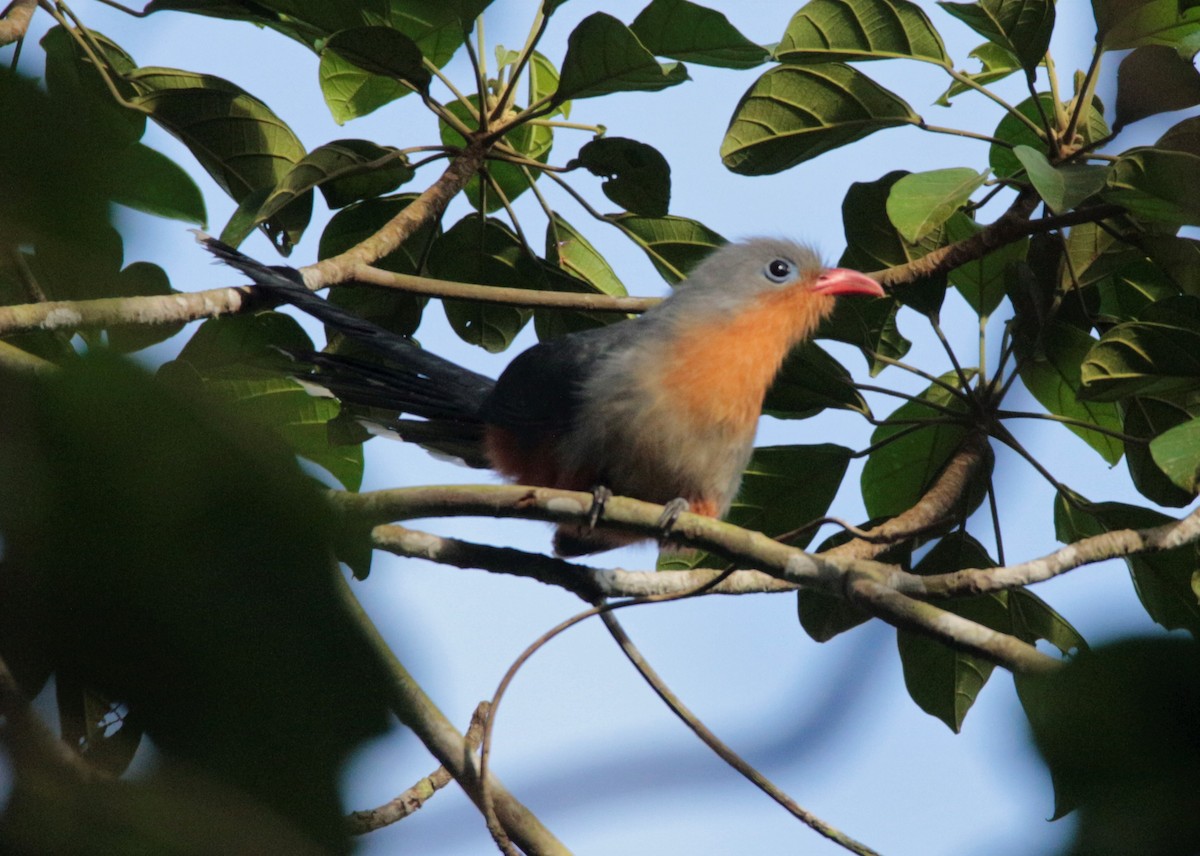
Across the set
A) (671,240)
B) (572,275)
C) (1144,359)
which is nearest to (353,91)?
(572,275)

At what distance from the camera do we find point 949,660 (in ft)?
14.0

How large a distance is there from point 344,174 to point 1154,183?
8.59ft

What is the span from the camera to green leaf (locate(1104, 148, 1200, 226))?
11.5 ft

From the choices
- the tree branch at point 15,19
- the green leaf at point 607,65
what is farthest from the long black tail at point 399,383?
the green leaf at point 607,65

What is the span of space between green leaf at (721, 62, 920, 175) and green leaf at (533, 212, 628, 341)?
95 centimetres

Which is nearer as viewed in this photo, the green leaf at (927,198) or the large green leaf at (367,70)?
the green leaf at (927,198)

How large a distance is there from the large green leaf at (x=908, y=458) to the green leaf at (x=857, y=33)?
1.21 m

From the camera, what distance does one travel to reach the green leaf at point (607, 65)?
12.6 ft

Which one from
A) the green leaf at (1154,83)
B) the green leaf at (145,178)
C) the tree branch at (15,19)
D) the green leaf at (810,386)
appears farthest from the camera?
the green leaf at (810,386)

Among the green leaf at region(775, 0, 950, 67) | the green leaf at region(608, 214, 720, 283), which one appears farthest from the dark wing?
the green leaf at region(775, 0, 950, 67)

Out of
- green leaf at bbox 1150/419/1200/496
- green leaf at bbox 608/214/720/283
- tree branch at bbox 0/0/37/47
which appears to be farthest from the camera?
green leaf at bbox 608/214/720/283

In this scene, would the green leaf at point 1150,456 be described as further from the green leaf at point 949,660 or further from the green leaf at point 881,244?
the green leaf at point 881,244

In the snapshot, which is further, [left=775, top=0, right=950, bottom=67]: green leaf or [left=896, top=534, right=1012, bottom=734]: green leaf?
[left=896, top=534, right=1012, bottom=734]: green leaf

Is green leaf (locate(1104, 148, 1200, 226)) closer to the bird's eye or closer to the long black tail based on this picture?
the bird's eye
